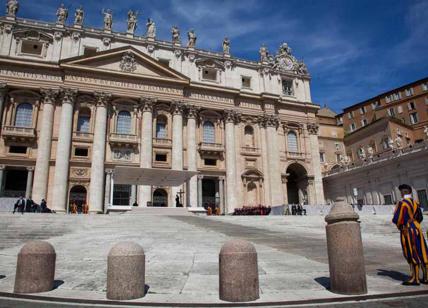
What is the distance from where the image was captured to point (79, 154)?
3681 cm

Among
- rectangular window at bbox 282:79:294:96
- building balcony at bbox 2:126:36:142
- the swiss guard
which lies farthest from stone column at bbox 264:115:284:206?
the swiss guard

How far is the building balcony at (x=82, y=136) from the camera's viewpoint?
3697cm

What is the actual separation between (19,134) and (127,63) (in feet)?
46.0

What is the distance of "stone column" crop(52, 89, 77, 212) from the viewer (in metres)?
33.7

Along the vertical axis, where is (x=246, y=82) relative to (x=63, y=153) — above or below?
above

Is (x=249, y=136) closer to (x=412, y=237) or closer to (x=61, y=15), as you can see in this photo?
(x=61, y=15)

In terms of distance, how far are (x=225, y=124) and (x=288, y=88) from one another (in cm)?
1359

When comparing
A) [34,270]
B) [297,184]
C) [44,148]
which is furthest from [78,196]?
[34,270]

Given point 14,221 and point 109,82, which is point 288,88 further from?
point 14,221

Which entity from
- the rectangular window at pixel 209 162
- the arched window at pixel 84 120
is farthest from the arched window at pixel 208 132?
the arched window at pixel 84 120

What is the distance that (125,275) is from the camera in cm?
596

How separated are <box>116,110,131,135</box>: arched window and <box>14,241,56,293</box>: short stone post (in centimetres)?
3351

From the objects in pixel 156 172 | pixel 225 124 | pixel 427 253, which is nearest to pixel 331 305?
pixel 427 253

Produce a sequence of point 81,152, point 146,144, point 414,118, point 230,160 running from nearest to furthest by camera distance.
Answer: point 81,152
point 146,144
point 230,160
point 414,118
